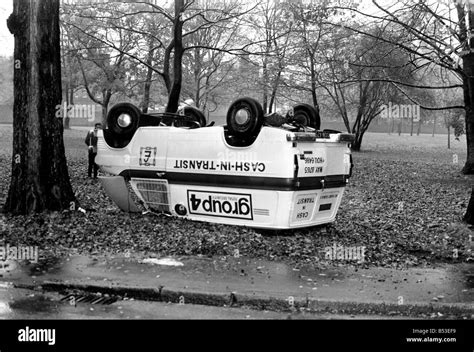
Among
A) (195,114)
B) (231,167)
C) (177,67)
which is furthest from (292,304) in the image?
(177,67)

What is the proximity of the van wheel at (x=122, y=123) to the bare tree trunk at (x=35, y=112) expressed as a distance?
1.05 metres

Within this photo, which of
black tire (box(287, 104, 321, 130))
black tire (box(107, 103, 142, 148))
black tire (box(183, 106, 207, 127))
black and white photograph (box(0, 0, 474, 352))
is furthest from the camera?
black tire (box(183, 106, 207, 127))

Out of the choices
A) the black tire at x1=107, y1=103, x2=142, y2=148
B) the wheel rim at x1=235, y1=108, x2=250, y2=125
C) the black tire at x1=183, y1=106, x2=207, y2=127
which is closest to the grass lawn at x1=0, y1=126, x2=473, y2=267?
the black tire at x1=107, y1=103, x2=142, y2=148

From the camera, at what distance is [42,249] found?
8.61 metres

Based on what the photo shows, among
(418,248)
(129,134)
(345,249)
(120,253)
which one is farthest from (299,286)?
(129,134)

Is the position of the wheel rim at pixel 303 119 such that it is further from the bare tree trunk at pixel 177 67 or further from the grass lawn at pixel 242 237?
the bare tree trunk at pixel 177 67

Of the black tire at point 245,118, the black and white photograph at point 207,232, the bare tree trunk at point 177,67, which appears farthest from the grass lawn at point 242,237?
the bare tree trunk at point 177,67

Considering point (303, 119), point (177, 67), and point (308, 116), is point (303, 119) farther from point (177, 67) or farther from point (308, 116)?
point (177, 67)

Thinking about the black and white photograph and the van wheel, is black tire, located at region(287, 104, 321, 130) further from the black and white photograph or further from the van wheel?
the van wheel

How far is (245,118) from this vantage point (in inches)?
366

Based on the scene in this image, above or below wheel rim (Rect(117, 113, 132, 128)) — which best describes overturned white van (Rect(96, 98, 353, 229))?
below

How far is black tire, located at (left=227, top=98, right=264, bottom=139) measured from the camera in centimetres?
920
